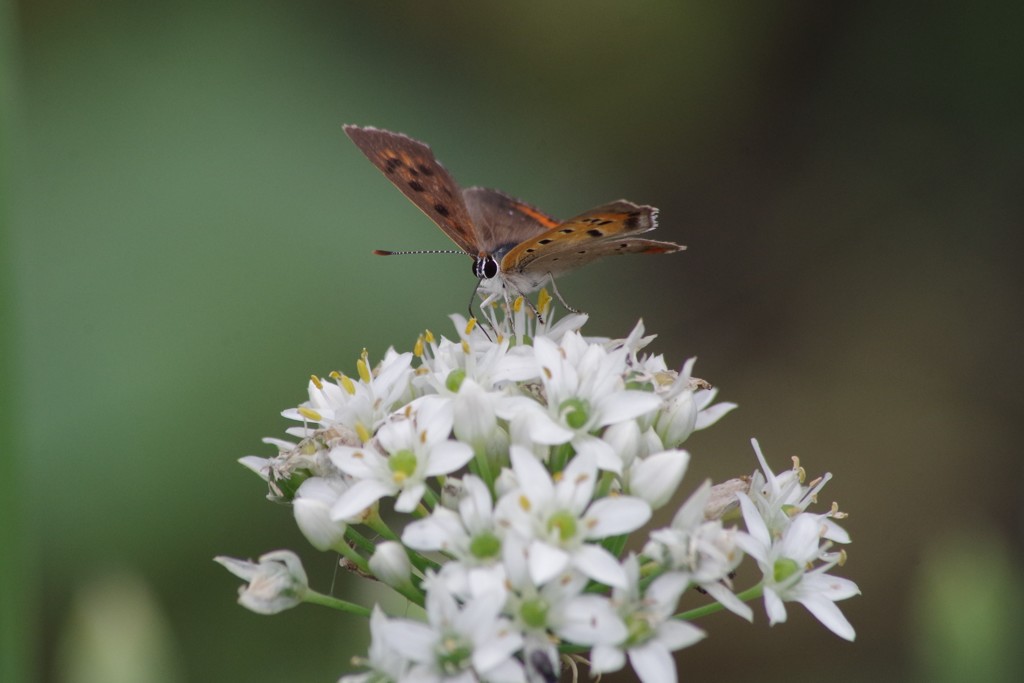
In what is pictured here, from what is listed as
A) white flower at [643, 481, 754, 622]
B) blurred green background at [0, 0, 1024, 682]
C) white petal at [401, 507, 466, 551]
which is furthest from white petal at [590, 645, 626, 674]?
blurred green background at [0, 0, 1024, 682]

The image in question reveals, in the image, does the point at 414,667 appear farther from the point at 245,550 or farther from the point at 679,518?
the point at 245,550

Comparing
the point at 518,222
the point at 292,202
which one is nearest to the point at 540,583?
the point at 518,222

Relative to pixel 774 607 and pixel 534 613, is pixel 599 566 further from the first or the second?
pixel 774 607

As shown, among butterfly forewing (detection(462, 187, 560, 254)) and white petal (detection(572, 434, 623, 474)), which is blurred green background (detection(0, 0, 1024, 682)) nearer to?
butterfly forewing (detection(462, 187, 560, 254))

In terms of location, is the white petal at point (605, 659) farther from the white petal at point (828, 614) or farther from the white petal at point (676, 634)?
the white petal at point (828, 614)

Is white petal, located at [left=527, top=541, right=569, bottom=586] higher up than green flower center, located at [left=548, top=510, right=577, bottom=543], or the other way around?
green flower center, located at [left=548, top=510, right=577, bottom=543]

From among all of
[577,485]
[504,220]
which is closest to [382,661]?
[577,485]
